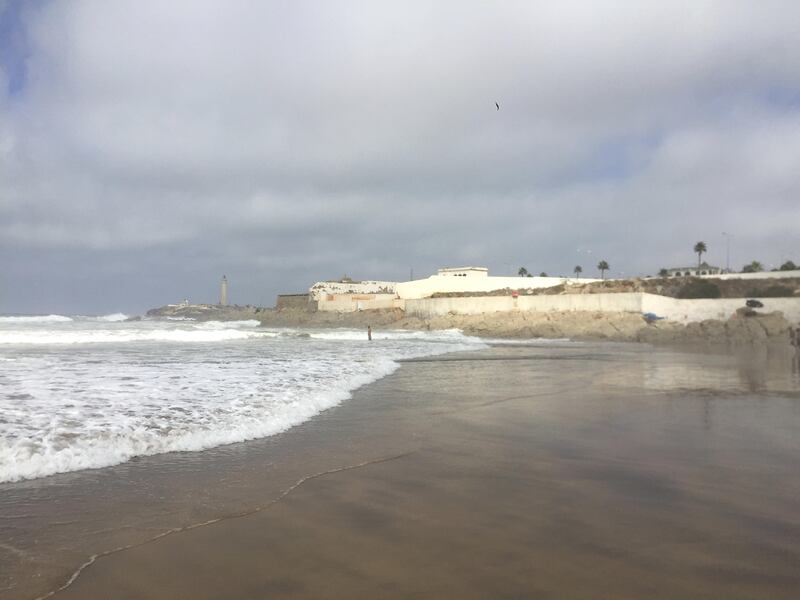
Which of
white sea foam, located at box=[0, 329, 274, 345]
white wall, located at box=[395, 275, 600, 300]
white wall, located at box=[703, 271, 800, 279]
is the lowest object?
white sea foam, located at box=[0, 329, 274, 345]

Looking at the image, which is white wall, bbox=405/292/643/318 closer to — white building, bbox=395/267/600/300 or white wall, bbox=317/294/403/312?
white wall, bbox=317/294/403/312

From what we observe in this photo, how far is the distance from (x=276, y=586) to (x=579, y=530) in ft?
7.06

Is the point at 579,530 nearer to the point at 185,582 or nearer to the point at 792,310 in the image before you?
the point at 185,582

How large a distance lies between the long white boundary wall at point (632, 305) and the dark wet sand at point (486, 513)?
3483 centimetres

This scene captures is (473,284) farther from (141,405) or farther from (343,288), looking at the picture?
(141,405)

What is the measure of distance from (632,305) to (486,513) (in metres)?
40.9

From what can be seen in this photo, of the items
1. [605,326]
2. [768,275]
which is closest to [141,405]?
[605,326]

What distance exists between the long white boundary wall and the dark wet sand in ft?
114

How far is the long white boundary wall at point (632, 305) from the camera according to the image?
127 ft

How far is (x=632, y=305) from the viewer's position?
42.1m

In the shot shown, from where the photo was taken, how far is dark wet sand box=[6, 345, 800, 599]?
3.37 meters

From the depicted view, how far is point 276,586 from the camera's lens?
10.9 ft

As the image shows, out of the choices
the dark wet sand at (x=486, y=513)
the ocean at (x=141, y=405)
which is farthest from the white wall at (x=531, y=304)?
the dark wet sand at (x=486, y=513)

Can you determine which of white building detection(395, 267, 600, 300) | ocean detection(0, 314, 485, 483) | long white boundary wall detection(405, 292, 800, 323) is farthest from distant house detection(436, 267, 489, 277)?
ocean detection(0, 314, 485, 483)
